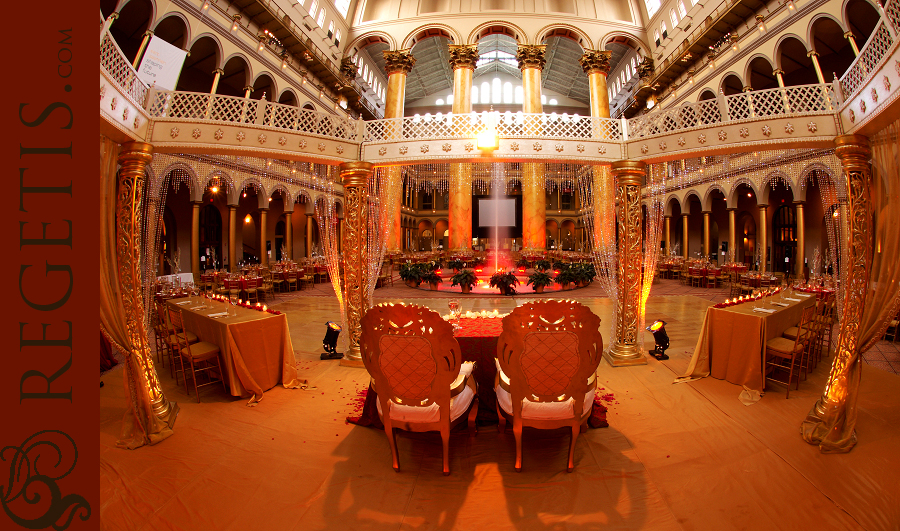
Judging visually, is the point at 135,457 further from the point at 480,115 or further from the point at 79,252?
the point at 480,115

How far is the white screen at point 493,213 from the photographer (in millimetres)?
19734

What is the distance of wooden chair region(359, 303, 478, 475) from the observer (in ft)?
9.01

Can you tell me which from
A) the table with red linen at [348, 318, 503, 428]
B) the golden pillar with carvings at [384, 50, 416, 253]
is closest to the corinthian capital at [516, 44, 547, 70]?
the golden pillar with carvings at [384, 50, 416, 253]

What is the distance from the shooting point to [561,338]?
280 centimetres

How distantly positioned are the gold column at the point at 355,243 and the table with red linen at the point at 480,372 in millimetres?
2087

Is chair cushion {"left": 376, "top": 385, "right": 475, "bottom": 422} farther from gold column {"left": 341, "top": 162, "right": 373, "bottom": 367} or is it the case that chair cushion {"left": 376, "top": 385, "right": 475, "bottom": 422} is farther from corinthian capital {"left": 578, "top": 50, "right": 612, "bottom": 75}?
corinthian capital {"left": 578, "top": 50, "right": 612, "bottom": 75}

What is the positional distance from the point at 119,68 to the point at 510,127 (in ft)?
15.0

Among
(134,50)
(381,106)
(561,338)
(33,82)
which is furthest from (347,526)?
(381,106)

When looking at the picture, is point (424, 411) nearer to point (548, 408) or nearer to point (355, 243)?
point (548, 408)

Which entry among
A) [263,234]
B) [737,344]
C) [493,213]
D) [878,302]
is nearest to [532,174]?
[493,213]

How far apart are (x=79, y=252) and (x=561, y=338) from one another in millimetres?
2545

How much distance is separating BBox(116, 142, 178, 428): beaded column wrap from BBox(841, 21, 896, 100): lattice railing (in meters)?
6.84

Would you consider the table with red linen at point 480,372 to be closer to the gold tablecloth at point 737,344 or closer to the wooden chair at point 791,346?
the gold tablecloth at point 737,344

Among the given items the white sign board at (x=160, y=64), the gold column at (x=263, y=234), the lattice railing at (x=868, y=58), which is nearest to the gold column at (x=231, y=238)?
the gold column at (x=263, y=234)
